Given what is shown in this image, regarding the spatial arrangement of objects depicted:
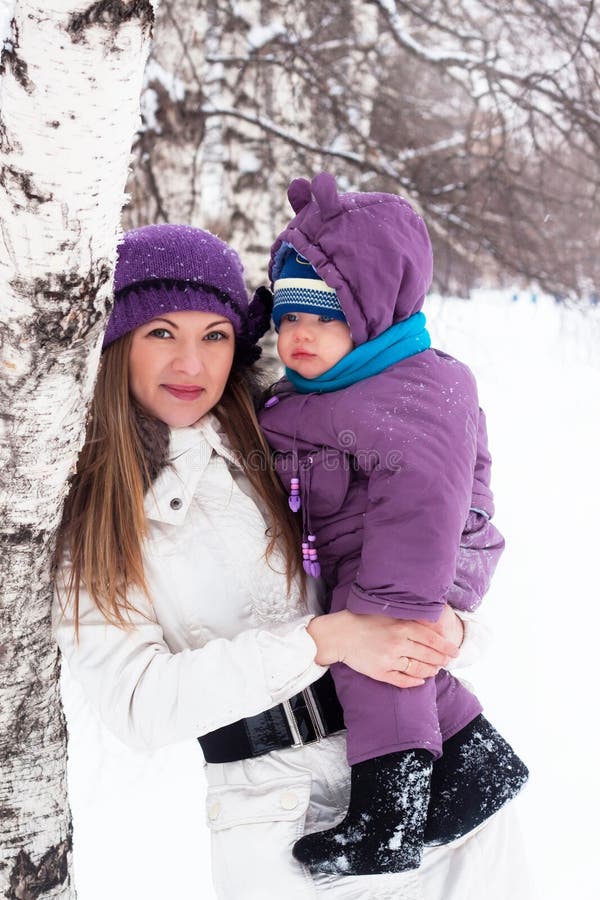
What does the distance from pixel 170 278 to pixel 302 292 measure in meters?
0.28

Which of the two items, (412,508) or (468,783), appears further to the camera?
(468,783)

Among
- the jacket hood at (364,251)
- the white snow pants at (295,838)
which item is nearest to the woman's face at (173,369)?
the jacket hood at (364,251)

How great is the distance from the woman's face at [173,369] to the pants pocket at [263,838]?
78cm

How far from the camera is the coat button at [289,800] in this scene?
1675 mm

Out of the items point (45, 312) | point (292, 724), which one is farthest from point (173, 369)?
point (292, 724)

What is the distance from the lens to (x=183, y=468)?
5.87 feet

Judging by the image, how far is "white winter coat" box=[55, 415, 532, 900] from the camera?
5.25 ft

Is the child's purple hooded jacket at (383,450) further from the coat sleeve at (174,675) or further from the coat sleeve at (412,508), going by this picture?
the coat sleeve at (174,675)

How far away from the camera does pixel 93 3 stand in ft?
3.28

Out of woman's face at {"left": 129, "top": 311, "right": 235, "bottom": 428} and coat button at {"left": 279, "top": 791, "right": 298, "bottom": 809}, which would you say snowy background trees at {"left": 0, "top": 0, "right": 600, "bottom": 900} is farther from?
coat button at {"left": 279, "top": 791, "right": 298, "bottom": 809}

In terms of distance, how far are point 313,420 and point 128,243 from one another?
56 centimetres

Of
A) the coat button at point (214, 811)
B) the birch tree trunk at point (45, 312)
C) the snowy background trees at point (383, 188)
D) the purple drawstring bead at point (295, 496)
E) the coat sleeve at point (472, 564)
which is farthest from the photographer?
the snowy background trees at point (383, 188)

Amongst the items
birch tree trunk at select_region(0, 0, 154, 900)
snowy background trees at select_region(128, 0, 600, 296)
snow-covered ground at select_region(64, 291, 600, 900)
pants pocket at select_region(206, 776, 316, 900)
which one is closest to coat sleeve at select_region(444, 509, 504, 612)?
pants pocket at select_region(206, 776, 316, 900)

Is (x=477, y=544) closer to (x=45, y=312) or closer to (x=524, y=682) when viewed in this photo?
(x=45, y=312)
